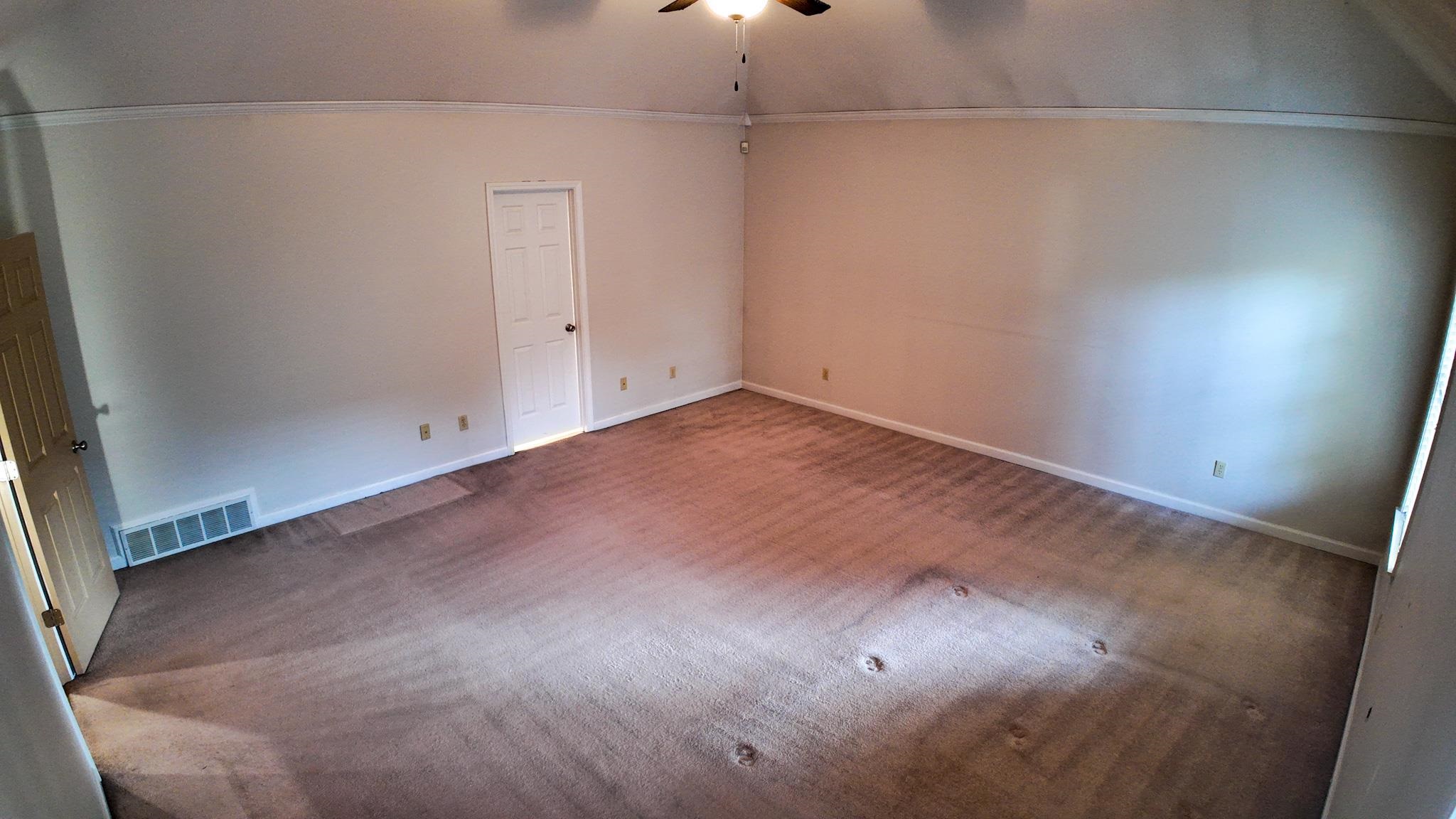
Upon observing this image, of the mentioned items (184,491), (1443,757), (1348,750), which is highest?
(1443,757)

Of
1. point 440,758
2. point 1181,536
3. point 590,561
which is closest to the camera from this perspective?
point 440,758

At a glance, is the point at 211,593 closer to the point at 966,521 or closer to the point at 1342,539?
the point at 966,521

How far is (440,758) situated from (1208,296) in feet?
16.3

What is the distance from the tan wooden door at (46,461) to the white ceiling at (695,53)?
917 mm

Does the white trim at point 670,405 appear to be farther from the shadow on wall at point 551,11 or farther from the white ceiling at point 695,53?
the shadow on wall at point 551,11

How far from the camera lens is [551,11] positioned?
483cm

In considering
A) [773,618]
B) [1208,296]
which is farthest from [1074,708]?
[1208,296]

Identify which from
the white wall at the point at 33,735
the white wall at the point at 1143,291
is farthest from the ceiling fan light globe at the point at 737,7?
the white wall at the point at 33,735

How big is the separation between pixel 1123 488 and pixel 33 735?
227 inches

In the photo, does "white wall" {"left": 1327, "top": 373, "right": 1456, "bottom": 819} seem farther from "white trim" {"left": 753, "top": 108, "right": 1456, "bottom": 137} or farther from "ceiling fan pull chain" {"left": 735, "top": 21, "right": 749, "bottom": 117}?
"ceiling fan pull chain" {"left": 735, "top": 21, "right": 749, "bottom": 117}

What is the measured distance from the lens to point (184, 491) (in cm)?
462

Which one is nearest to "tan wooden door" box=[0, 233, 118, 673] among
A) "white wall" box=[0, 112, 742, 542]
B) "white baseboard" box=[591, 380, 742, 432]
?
"white wall" box=[0, 112, 742, 542]

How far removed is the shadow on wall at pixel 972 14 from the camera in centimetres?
456

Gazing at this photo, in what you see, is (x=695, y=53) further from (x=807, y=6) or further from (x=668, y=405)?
(x=668, y=405)
